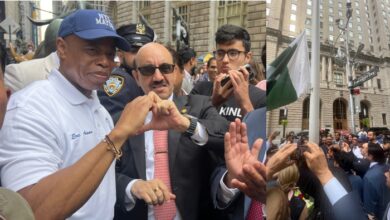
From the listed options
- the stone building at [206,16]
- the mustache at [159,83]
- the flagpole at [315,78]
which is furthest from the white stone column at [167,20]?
the flagpole at [315,78]

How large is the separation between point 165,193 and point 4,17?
712 mm

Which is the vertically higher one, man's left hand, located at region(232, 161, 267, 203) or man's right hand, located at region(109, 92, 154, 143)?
man's right hand, located at region(109, 92, 154, 143)

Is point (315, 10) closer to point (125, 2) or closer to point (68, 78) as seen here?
point (125, 2)

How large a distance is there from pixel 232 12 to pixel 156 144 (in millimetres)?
533

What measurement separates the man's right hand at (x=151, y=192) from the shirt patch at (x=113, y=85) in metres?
0.29

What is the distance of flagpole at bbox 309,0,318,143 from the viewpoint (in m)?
1.33

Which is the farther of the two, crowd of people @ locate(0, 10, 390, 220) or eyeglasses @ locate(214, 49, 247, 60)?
eyeglasses @ locate(214, 49, 247, 60)

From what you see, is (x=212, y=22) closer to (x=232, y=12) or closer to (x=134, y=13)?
(x=232, y=12)

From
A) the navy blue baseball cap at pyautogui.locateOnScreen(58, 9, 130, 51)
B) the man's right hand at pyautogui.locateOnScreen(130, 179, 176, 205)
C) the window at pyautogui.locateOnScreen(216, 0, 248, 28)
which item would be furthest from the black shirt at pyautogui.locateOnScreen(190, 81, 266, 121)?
the navy blue baseball cap at pyautogui.locateOnScreen(58, 9, 130, 51)

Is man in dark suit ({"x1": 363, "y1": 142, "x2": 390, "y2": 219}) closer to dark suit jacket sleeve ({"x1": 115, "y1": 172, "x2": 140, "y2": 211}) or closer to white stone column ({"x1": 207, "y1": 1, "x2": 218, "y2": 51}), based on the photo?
white stone column ({"x1": 207, "y1": 1, "x2": 218, "y2": 51})

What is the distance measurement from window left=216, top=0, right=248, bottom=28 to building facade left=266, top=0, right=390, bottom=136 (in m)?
0.11

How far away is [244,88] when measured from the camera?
1.60m

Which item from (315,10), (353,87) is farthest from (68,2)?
(353,87)

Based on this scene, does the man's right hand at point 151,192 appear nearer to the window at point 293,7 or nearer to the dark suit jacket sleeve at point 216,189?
the dark suit jacket sleeve at point 216,189
